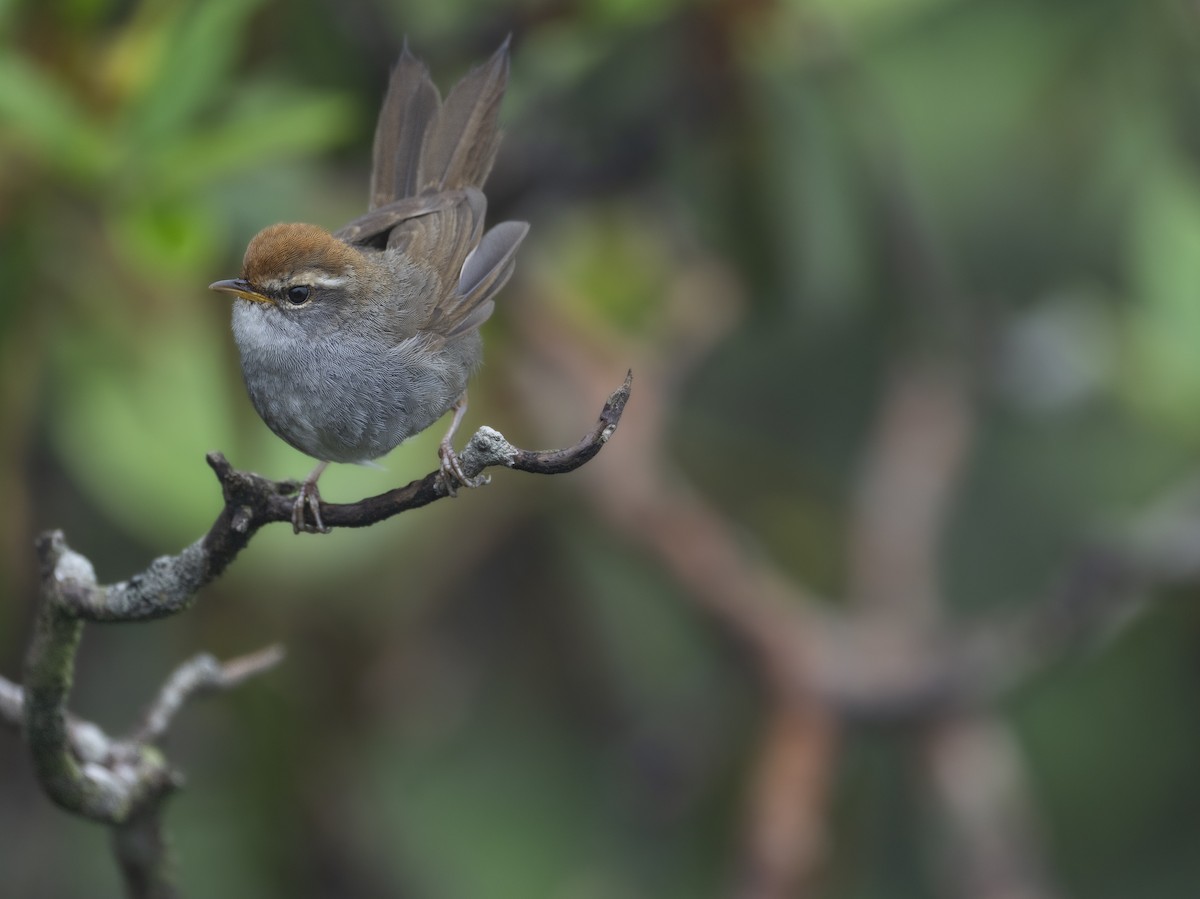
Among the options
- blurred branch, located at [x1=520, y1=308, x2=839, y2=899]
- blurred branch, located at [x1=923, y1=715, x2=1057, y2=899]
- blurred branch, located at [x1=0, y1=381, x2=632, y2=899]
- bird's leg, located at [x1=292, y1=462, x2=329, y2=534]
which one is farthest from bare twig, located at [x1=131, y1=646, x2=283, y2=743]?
blurred branch, located at [x1=923, y1=715, x2=1057, y2=899]

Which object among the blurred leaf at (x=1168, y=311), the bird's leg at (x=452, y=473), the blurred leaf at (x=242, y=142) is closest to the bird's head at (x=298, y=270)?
the bird's leg at (x=452, y=473)

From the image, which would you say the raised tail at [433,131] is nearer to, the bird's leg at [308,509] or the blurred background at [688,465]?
the blurred background at [688,465]

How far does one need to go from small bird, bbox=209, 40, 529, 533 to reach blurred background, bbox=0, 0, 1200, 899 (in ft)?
1.44

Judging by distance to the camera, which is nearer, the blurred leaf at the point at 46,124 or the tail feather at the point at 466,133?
the tail feather at the point at 466,133

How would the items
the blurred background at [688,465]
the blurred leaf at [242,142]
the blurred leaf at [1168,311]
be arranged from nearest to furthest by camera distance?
the blurred leaf at [242,142], the blurred background at [688,465], the blurred leaf at [1168,311]

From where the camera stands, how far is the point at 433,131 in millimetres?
2479

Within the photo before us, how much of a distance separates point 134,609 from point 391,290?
3.11 ft

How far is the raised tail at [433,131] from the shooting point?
243 centimetres

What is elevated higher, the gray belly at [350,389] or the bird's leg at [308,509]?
the gray belly at [350,389]

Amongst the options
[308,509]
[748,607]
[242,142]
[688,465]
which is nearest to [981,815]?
[748,607]

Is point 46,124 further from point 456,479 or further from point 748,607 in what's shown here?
point 748,607

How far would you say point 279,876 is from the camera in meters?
3.88

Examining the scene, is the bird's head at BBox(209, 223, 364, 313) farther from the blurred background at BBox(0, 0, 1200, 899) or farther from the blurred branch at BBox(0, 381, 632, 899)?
the blurred branch at BBox(0, 381, 632, 899)

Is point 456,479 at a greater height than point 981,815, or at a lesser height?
lesser
